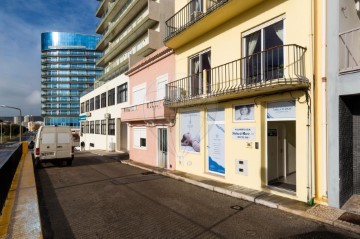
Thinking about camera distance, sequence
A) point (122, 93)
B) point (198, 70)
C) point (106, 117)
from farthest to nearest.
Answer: point (106, 117) < point (122, 93) < point (198, 70)

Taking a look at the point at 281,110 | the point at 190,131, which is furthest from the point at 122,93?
the point at 281,110

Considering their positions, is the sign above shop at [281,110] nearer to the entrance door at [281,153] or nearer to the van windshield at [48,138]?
the entrance door at [281,153]

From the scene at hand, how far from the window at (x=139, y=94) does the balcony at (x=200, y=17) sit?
425 cm

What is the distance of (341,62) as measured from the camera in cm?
662

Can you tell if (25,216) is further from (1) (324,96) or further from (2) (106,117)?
(2) (106,117)

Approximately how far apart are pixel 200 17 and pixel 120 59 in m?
27.5

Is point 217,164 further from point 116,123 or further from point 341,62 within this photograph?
point 116,123

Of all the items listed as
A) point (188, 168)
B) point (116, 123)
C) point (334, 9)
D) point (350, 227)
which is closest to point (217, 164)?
point (188, 168)

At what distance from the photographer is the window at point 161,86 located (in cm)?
1396

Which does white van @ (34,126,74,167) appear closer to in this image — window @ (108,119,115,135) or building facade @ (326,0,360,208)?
window @ (108,119,115,135)

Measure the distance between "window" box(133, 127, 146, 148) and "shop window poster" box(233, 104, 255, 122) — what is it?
25.7ft

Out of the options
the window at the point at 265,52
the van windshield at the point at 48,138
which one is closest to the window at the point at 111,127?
the van windshield at the point at 48,138

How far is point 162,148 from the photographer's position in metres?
14.4

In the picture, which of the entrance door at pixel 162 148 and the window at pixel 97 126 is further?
the window at pixel 97 126
